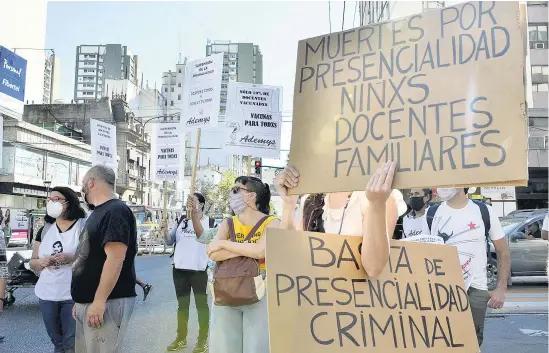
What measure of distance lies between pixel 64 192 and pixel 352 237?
132 inches

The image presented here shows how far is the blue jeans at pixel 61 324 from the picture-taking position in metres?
4.32

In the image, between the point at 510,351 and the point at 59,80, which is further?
the point at 59,80

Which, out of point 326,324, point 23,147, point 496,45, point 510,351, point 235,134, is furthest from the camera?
point 23,147

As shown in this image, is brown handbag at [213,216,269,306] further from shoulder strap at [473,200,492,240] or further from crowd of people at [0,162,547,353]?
shoulder strap at [473,200,492,240]

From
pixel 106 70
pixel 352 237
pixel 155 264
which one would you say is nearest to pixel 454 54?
pixel 352 237

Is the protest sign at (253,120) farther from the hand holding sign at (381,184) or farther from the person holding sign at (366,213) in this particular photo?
the hand holding sign at (381,184)

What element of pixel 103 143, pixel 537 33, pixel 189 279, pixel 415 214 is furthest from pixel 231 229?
pixel 537 33

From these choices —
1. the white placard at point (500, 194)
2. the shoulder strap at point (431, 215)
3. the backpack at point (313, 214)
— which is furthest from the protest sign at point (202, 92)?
the white placard at point (500, 194)

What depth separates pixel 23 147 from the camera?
112 feet

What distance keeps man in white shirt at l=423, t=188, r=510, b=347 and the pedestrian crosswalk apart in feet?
16.4

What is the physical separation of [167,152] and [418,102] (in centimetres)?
721

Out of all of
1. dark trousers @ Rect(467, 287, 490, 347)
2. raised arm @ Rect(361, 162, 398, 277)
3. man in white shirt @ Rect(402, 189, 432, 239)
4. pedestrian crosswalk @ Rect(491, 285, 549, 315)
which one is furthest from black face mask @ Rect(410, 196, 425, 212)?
raised arm @ Rect(361, 162, 398, 277)

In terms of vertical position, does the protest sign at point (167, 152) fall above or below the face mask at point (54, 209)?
above

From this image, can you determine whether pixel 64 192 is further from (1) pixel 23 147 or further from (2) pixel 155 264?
(1) pixel 23 147
